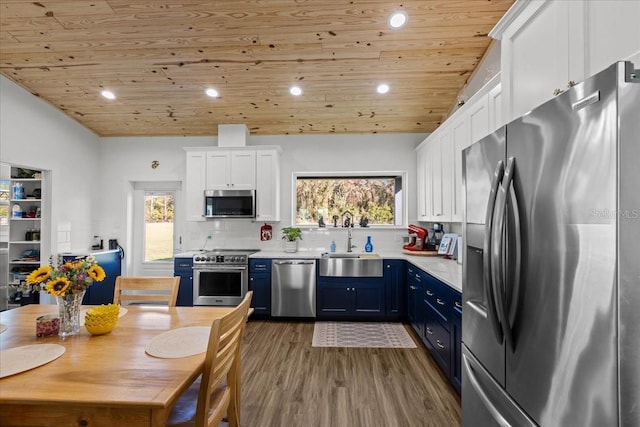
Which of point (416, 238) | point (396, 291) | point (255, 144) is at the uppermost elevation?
point (255, 144)

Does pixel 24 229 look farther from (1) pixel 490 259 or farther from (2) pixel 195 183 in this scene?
(1) pixel 490 259

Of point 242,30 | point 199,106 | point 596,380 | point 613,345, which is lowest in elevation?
point 596,380

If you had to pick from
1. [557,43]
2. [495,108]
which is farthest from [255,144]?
[557,43]

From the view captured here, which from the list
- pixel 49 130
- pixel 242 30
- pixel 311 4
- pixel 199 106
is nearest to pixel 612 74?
pixel 311 4

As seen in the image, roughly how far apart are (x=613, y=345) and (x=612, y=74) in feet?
2.15

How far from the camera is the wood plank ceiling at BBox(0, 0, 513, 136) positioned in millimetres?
2736

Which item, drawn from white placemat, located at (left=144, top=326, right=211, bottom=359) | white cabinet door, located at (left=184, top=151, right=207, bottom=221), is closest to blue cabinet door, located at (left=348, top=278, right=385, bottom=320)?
white cabinet door, located at (left=184, top=151, right=207, bottom=221)

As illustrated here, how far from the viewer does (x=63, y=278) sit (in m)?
1.51

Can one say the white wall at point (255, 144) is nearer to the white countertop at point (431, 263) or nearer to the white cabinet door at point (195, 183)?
the white cabinet door at point (195, 183)

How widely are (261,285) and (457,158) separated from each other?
2.78 metres

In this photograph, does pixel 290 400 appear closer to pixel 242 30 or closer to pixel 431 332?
pixel 431 332

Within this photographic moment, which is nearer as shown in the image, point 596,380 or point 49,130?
point 596,380

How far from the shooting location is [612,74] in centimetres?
76

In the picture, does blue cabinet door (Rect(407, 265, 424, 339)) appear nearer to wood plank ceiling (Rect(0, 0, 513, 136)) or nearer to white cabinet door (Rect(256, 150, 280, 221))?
white cabinet door (Rect(256, 150, 280, 221))
